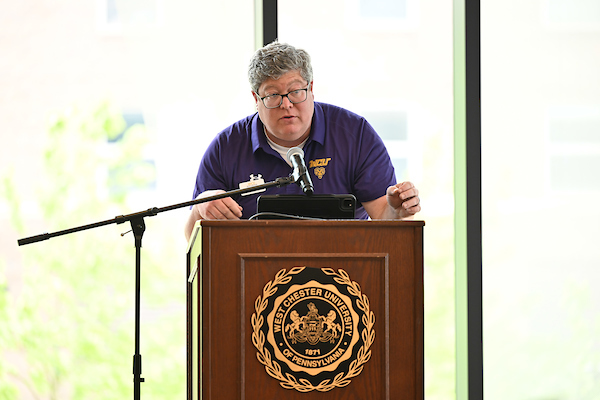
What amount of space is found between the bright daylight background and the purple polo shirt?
0.68 m

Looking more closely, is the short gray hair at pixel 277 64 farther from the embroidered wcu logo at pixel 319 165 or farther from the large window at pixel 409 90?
the large window at pixel 409 90

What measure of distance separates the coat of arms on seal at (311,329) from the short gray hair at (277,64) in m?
0.97

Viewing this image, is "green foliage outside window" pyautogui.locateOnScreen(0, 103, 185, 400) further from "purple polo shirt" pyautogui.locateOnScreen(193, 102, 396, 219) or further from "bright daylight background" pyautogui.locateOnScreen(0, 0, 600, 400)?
"purple polo shirt" pyautogui.locateOnScreen(193, 102, 396, 219)

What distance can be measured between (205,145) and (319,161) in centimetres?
91

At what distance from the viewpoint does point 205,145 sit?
292 centimetres

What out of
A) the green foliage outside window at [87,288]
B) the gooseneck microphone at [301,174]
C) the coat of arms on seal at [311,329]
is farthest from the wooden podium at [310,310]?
the green foliage outside window at [87,288]

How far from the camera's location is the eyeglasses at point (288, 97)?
2014 mm

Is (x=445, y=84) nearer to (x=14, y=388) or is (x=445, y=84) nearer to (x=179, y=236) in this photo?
(x=179, y=236)

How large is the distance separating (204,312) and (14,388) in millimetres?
2086

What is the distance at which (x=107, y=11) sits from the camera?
2916 mm
